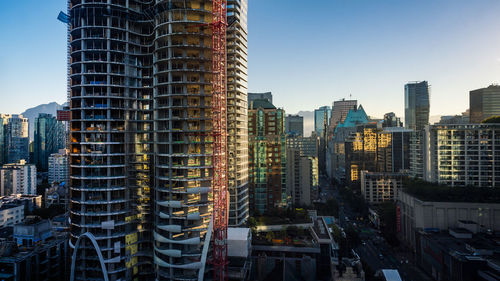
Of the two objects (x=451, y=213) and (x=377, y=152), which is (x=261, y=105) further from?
(x=377, y=152)

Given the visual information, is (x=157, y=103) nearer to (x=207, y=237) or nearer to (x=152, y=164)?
→ (x=152, y=164)

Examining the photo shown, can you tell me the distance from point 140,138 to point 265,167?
41540mm

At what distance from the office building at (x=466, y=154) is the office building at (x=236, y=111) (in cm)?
5766

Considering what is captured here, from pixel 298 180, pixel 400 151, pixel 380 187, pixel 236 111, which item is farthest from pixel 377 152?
pixel 236 111

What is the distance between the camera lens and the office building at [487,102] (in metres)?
120

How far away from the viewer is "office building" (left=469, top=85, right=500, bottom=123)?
11991 cm

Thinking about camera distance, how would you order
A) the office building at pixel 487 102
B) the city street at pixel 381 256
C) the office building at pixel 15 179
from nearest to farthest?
the city street at pixel 381 256, the office building at pixel 15 179, the office building at pixel 487 102

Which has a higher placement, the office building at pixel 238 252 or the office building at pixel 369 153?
the office building at pixel 369 153

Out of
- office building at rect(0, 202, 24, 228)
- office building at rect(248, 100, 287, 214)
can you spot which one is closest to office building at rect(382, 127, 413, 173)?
office building at rect(248, 100, 287, 214)

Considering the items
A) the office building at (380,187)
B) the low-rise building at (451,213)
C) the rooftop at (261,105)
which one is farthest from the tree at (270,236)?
the office building at (380,187)

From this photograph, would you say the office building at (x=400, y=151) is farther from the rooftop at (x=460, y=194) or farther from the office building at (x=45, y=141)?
the office building at (x=45, y=141)

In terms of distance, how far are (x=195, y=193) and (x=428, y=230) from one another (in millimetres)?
54891

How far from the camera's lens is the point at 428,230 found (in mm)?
65062

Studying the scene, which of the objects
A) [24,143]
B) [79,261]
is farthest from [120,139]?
[24,143]
